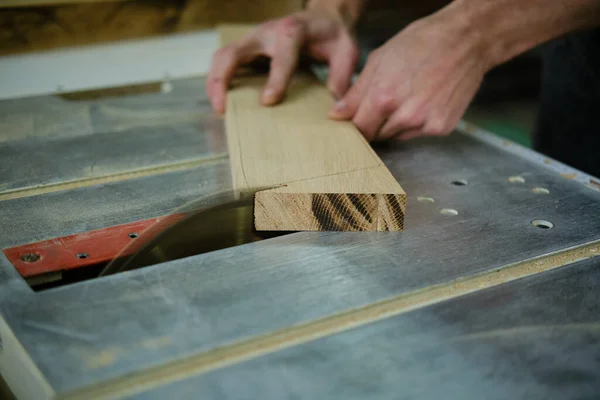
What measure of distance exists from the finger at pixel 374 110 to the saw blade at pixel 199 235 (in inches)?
13.4

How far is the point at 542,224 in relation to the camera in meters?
0.88

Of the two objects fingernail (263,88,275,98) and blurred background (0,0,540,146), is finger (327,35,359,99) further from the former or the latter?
blurred background (0,0,540,146)

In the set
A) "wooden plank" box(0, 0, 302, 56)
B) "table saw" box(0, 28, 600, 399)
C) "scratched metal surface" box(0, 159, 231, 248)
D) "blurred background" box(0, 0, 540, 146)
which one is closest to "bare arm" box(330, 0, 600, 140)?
"table saw" box(0, 28, 600, 399)

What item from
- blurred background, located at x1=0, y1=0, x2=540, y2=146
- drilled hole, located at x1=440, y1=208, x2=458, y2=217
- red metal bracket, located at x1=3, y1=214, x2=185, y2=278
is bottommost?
drilled hole, located at x1=440, y1=208, x2=458, y2=217

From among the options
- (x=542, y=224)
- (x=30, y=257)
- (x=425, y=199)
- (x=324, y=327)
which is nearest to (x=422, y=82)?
(x=425, y=199)

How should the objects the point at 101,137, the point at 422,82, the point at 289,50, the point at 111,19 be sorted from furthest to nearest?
1. the point at 111,19
2. the point at 289,50
3. the point at 101,137
4. the point at 422,82

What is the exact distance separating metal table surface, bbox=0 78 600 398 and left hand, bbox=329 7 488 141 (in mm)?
81

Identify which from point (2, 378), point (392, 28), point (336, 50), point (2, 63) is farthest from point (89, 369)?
point (392, 28)

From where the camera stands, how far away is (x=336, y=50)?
1.41 m

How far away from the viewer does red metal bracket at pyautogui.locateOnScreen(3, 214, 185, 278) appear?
777 mm

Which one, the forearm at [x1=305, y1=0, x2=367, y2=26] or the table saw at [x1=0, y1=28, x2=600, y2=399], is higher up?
the forearm at [x1=305, y1=0, x2=367, y2=26]

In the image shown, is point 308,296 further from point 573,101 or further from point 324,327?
point 573,101

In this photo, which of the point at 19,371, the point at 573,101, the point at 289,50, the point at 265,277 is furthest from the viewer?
the point at 573,101

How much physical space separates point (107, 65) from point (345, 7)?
2.65ft
